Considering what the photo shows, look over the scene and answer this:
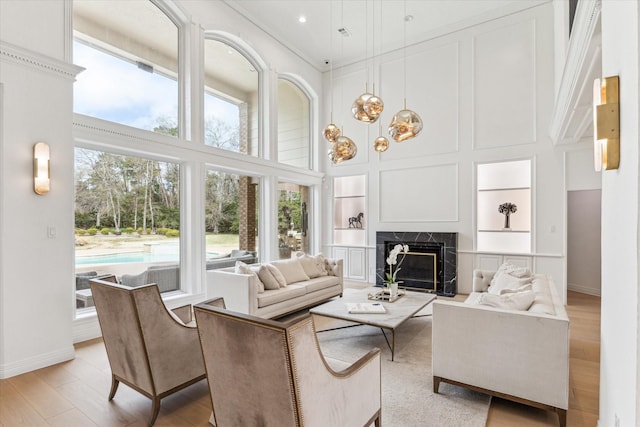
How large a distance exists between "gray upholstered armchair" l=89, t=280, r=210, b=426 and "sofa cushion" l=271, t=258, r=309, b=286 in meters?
2.51

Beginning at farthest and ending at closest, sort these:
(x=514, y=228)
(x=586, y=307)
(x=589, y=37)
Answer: (x=514, y=228) → (x=586, y=307) → (x=589, y=37)

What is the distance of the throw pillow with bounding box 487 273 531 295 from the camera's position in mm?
3414

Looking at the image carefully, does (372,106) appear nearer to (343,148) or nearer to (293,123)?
(343,148)

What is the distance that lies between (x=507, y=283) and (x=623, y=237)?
2360mm

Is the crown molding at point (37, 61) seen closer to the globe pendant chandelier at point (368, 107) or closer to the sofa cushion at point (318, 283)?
the globe pendant chandelier at point (368, 107)

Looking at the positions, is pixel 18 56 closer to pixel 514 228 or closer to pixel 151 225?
pixel 151 225

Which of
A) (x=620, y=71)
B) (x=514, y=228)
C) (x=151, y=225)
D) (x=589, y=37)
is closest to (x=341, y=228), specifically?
(x=514, y=228)

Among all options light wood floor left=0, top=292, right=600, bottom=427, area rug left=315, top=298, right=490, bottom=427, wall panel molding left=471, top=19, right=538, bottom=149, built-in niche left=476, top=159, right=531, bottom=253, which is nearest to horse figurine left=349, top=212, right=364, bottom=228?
built-in niche left=476, top=159, right=531, bottom=253

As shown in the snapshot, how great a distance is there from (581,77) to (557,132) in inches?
80.1

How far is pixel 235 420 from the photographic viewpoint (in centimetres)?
168

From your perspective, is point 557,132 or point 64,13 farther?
point 557,132

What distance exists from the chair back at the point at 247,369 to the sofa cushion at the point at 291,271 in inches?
128

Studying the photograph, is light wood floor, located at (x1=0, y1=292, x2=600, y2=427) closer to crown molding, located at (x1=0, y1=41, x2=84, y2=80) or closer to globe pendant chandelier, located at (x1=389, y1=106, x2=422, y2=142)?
globe pendant chandelier, located at (x1=389, y1=106, x2=422, y2=142)

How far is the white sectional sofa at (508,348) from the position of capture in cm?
221
